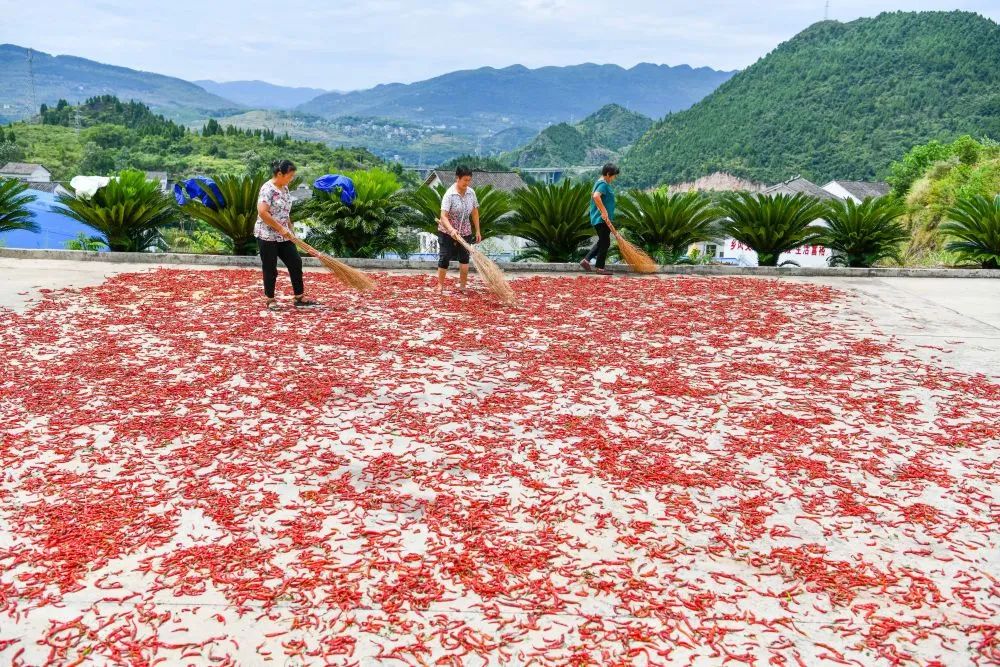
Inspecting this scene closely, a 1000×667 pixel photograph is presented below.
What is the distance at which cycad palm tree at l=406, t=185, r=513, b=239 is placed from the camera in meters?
11.1

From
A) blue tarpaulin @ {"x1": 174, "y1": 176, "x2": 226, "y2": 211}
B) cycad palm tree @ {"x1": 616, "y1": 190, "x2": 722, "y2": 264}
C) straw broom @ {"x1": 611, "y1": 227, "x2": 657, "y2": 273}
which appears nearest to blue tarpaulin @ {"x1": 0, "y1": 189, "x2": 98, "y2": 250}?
blue tarpaulin @ {"x1": 174, "y1": 176, "x2": 226, "y2": 211}

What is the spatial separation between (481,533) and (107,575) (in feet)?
5.16

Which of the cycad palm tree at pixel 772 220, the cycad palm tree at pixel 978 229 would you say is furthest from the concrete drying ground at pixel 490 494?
the cycad palm tree at pixel 978 229

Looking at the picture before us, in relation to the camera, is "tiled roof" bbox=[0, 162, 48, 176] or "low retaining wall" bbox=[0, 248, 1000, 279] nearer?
"low retaining wall" bbox=[0, 248, 1000, 279]

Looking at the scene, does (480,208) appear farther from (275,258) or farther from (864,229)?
(864,229)

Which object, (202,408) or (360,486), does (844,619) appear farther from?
(202,408)

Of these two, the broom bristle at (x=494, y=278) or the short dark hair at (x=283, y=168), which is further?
the broom bristle at (x=494, y=278)

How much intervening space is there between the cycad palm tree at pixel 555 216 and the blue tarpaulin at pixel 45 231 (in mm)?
6867

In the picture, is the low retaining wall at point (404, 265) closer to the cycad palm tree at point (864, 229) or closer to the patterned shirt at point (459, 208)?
the cycad palm tree at point (864, 229)

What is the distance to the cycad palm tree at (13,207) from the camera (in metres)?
11.5

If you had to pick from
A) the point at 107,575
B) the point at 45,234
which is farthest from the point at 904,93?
the point at 107,575

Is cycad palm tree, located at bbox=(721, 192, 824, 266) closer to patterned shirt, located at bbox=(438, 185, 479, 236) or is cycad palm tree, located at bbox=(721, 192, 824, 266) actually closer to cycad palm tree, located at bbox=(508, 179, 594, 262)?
cycad palm tree, located at bbox=(508, 179, 594, 262)

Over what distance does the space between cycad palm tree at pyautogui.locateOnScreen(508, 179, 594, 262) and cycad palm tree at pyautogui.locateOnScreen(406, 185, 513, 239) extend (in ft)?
0.80

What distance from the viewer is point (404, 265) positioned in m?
11.1
